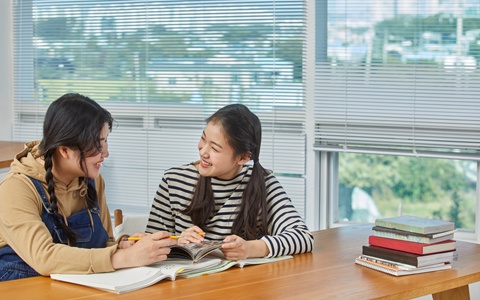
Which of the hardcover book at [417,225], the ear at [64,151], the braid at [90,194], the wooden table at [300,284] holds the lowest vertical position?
the wooden table at [300,284]

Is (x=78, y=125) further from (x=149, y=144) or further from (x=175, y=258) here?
(x=149, y=144)

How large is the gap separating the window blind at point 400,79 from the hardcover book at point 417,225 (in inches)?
47.6

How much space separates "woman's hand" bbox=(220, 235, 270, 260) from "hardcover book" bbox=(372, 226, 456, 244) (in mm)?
378

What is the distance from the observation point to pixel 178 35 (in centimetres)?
419

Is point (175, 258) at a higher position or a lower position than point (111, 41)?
lower

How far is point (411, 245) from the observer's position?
91.1 inches

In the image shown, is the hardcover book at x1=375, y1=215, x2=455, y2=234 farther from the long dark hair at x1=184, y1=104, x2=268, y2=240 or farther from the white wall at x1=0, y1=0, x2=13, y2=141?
the white wall at x1=0, y1=0, x2=13, y2=141

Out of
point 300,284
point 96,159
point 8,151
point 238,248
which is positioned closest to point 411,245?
point 300,284

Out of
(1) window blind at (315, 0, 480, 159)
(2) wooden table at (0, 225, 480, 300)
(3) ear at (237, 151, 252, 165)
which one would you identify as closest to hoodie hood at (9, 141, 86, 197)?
(2) wooden table at (0, 225, 480, 300)

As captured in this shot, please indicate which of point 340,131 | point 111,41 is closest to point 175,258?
point 340,131

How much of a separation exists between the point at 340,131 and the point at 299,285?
1.76 meters

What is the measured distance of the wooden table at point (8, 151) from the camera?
345cm

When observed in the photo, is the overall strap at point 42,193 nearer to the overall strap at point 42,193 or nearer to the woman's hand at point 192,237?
the overall strap at point 42,193

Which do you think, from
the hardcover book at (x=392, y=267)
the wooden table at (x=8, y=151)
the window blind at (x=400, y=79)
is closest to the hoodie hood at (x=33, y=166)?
→ the hardcover book at (x=392, y=267)
